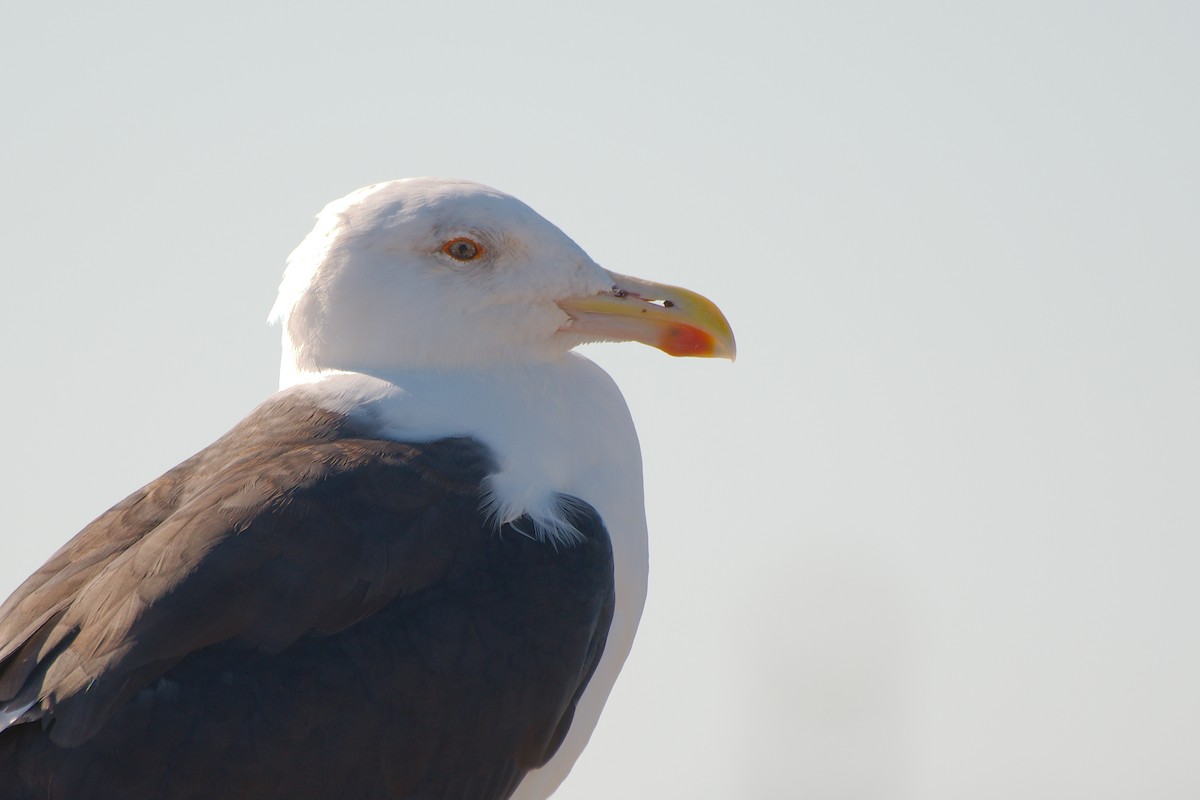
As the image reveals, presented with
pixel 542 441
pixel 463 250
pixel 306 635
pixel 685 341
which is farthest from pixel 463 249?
pixel 306 635

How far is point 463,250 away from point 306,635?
1.84 meters

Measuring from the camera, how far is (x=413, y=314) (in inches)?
342

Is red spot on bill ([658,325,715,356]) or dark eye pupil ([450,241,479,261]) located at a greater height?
dark eye pupil ([450,241,479,261])

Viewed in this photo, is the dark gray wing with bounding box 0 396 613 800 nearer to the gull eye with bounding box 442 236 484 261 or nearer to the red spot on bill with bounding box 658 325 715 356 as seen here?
the gull eye with bounding box 442 236 484 261

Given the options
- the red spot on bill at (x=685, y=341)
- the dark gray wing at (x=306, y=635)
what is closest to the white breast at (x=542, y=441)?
the dark gray wing at (x=306, y=635)

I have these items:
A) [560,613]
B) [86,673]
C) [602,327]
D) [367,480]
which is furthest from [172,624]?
[602,327]

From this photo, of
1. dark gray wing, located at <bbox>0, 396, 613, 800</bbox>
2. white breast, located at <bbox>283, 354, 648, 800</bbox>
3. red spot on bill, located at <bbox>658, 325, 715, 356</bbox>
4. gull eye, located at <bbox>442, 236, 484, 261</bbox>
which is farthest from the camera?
red spot on bill, located at <bbox>658, 325, 715, 356</bbox>

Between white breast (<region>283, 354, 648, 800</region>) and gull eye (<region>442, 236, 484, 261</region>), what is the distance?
0.44 m

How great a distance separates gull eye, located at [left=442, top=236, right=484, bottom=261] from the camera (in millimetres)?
8750

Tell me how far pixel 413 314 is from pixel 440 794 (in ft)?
6.31

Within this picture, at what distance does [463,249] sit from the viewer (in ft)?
28.8

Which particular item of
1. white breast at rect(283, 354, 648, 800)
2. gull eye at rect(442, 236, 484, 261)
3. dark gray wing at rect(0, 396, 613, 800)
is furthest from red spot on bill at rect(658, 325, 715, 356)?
dark gray wing at rect(0, 396, 613, 800)

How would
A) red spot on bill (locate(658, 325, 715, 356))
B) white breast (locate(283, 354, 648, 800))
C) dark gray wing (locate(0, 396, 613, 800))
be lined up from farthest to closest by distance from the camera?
red spot on bill (locate(658, 325, 715, 356))
white breast (locate(283, 354, 648, 800))
dark gray wing (locate(0, 396, 613, 800))

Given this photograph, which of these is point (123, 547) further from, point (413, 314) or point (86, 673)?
point (413, 314)
